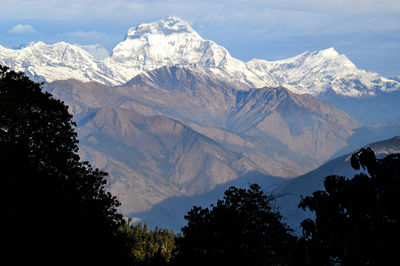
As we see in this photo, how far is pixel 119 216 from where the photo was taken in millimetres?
51375

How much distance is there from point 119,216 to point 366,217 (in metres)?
40.5

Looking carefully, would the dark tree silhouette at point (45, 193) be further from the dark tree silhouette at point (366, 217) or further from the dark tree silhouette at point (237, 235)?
the dark tree silhouette at point (366, 217)

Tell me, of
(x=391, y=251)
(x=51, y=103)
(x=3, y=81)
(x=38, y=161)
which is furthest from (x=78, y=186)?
(x=391, y=251)

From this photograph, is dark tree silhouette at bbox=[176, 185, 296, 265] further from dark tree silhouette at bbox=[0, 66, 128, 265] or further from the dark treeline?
dark tree silhouette at bbox=[0, 66, 128, 265]

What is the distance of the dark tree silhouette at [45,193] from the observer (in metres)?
31.1

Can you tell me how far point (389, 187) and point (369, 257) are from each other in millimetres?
2438

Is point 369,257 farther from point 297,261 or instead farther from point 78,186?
point 78,186

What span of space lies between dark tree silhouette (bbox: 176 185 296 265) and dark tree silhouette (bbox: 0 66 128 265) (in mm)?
7938

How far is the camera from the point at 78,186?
1896 inches

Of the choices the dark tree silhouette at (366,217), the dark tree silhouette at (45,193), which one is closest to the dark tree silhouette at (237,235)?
the dark tree silhouette at (45,193)

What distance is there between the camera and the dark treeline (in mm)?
14000

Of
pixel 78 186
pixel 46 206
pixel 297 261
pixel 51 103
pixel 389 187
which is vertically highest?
pixel 51 103

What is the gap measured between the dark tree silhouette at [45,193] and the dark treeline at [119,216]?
9cm

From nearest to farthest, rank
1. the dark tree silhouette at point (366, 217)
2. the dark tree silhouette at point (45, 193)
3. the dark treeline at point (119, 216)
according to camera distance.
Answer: the dark tree silhouette at point (366, 217), the dark treeline at point (119, 216), the dark tree silhouette at point (45, 193)
